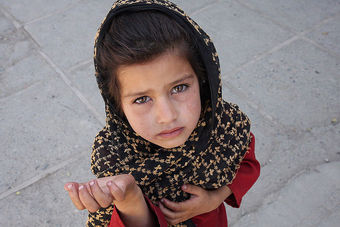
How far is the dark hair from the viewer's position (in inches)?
39.7

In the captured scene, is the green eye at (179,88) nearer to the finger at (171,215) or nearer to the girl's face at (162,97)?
the girl's face at (162,97)

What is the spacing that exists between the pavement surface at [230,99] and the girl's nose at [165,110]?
51.0 inches

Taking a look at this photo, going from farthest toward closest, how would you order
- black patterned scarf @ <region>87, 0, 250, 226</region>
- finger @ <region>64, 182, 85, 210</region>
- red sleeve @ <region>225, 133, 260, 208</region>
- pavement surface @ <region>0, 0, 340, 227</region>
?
pavement surface @ <region>0, 0, 340, 227</region> < red sleeve @ <region>225, 133, 260, 208</region> < black patterned scarf @ <region>87, 0, 250, 226</region> < finger @ <region>64, 182, 85, 210</region>

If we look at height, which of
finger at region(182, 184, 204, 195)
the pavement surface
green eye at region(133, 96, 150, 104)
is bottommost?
the pavement surface

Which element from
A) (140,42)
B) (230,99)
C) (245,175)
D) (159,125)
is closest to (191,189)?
(245,175)

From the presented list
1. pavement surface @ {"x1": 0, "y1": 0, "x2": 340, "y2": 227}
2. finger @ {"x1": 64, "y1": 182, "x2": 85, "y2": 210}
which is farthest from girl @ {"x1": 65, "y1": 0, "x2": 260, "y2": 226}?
pavement surface @ {"x1": 0, "y1": 0, "x2": 340, "y2": 227}

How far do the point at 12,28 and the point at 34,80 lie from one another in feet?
2.96

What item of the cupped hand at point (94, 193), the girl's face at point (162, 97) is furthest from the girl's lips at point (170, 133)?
the cupped hand at point (94, 193)

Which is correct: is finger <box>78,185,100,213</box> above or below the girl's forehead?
below

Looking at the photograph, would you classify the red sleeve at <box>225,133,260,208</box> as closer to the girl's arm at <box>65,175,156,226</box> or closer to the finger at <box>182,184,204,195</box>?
the finger at <box>182,184,204,195</box>

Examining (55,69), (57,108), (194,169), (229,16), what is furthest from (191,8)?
(194,169)

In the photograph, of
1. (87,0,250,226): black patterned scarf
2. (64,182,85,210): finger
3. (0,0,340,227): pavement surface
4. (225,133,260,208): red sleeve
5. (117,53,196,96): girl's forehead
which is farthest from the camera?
(0,0,340,227): pavement surface

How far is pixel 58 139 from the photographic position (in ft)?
8.39

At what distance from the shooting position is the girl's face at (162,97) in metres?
1.01
